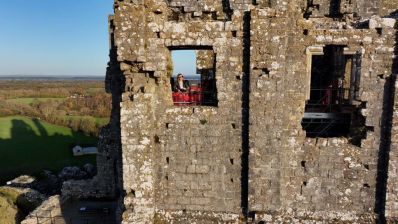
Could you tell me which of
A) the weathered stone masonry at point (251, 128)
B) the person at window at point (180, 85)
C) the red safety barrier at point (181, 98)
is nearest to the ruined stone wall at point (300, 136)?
the weathered stone masonry at point (251, 128)

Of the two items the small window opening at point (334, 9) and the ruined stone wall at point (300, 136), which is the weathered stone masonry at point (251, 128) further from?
the small window opening at point (334, 9)

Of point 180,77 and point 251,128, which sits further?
point 180,77

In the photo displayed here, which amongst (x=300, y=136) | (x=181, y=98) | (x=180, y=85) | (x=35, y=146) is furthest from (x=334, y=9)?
(x=35, y=146)

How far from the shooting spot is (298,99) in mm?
8148

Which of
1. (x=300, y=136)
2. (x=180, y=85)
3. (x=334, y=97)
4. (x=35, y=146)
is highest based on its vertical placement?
(x=180, y=85)

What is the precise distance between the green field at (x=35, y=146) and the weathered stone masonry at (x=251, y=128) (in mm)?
14675

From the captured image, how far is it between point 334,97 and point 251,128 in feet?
11.4

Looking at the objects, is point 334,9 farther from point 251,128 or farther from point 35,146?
point 35,146

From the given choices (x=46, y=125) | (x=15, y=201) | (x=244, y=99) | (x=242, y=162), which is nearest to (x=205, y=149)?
(x=242, y=162)

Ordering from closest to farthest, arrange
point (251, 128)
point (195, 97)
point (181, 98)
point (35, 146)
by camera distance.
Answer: point (251, 128) < point (181, 98) < point (195, 97) < point (35, 146)

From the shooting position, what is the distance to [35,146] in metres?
26.2

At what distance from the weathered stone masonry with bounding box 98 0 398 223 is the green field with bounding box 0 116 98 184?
14.7 m

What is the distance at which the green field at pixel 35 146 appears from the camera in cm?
2231

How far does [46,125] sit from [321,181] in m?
31.8
